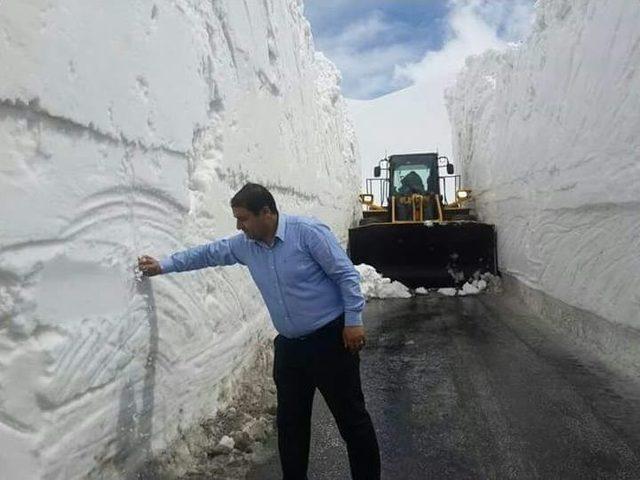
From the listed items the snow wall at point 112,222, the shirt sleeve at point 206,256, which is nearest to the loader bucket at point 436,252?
the snow wall at point 112,222

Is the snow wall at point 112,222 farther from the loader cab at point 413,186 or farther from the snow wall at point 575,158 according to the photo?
the loader cab at point 413,186

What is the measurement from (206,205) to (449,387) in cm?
267

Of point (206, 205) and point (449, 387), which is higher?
point (206, 205)

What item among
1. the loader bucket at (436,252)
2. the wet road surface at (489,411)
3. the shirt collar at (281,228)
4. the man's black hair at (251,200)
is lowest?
the wet road surface at (489,411)

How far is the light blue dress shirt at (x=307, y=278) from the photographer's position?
9.59 ft

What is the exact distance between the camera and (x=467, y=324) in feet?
26.6

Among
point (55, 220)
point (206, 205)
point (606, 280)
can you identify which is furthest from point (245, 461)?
point (606, 280)

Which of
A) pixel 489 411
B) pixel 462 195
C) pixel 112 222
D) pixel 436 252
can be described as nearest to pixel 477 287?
pixel 436 252

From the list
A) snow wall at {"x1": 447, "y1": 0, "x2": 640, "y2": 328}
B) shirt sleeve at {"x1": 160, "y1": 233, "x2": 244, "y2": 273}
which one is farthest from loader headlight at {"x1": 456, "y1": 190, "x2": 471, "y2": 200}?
shirt sleeve at {"x1": 160, "y1": 233, "x2": 244, "y2": 273}

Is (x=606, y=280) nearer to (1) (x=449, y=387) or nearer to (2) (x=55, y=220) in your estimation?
(1) (x=449, y=387)

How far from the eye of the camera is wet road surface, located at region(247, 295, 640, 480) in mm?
3590

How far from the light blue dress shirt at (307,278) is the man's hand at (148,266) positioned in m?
0.53

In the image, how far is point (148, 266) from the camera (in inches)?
120

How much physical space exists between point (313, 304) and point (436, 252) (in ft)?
29.3
